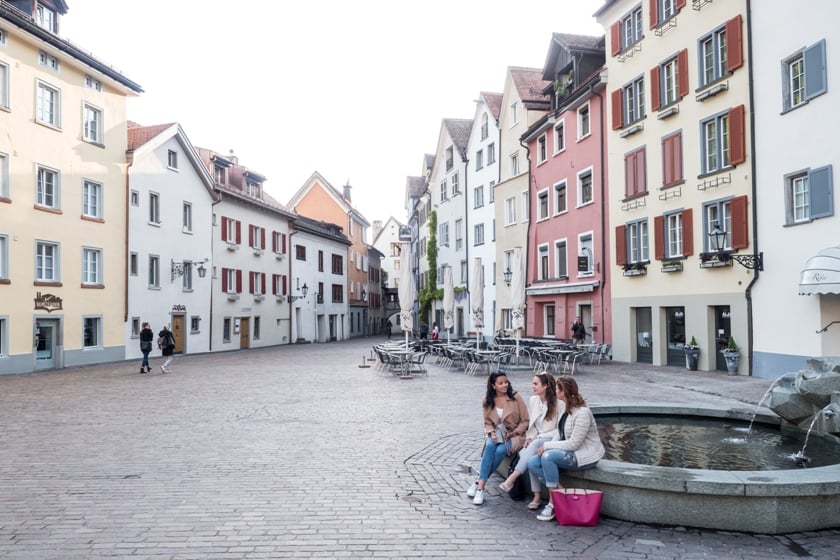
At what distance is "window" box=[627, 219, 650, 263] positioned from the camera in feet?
85.0

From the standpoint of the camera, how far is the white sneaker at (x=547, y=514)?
651 centimetres

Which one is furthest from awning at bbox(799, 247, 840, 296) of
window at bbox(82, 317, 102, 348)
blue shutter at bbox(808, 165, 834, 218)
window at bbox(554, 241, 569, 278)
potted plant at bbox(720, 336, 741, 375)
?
window at bbox(82, 317, 102, 348)

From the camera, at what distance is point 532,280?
36.1 m

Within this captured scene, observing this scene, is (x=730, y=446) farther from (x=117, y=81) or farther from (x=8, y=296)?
(x=117, y=81)

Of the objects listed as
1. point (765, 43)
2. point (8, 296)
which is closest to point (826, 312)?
point (765, 43)

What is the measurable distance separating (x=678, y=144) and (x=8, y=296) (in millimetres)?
23949

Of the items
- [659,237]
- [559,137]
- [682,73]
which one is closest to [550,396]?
[659,237]

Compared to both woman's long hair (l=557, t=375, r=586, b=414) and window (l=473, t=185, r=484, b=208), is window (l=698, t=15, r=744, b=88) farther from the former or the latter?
window (l=473, t=185, r=484, b=208)

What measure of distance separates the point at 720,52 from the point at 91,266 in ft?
83.6

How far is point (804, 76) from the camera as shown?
17906 millimetres

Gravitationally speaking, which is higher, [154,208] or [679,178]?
[154,208]

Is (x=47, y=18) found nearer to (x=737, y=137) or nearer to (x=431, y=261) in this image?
(x=737, y=137)

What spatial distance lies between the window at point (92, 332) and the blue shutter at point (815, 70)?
27171mm

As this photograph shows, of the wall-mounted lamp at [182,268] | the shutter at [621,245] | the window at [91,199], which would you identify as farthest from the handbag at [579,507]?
the wall-mounted lamp at [182,268]
